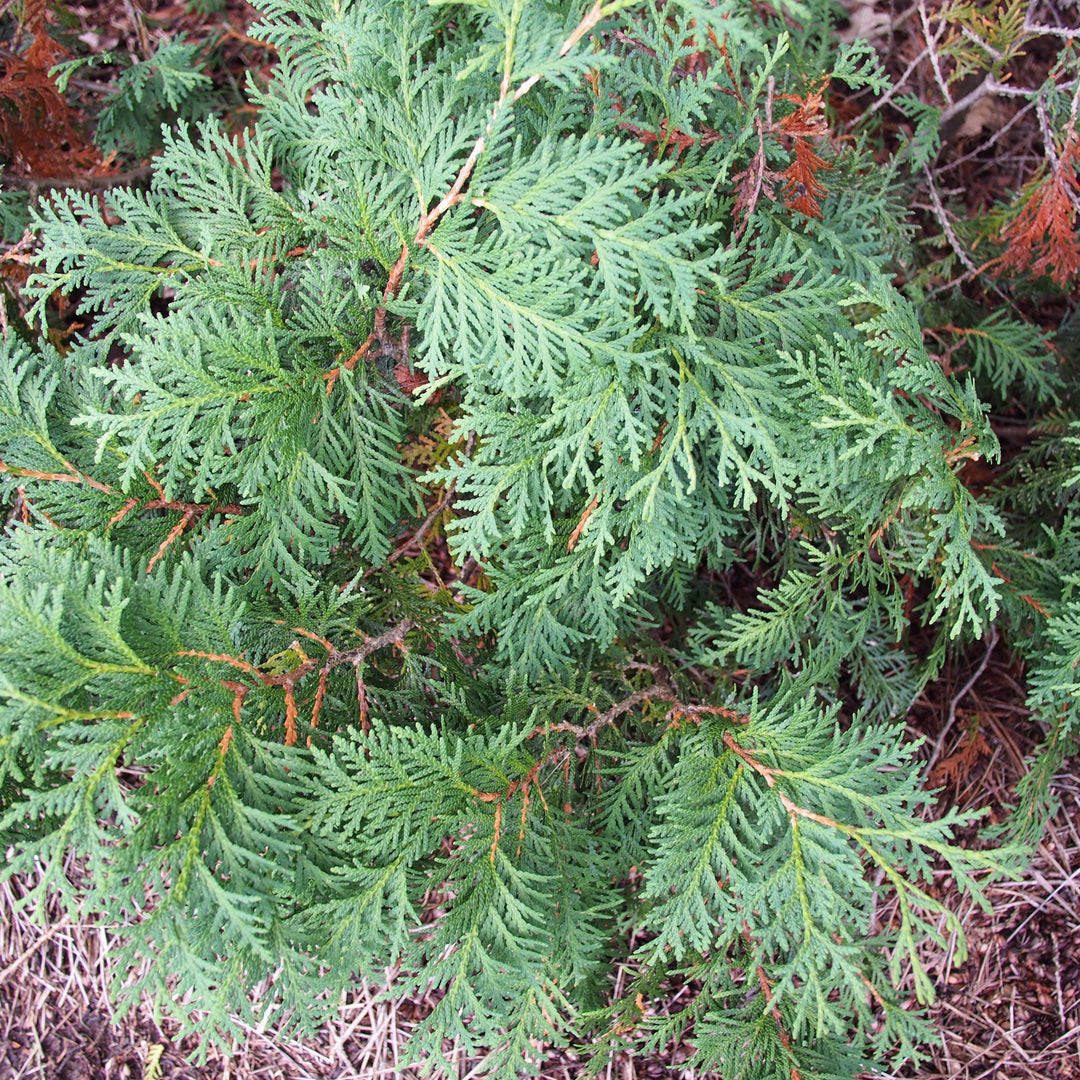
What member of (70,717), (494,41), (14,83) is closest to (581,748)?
(70,717)

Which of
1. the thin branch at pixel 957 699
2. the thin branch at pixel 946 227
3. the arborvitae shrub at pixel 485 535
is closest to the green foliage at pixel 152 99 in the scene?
the arborvitae shrub at pixel 485 535

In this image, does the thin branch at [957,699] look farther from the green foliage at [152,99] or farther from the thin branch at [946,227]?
the green foliage at [152,99]

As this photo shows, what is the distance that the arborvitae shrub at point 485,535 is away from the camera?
1.71m

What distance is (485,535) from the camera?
2.08 meters

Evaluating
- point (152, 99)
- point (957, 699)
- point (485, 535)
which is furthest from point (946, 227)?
point (152, 99)

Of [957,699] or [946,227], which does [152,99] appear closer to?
[946,227]

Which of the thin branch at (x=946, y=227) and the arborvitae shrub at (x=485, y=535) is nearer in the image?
the arborvitae shrub at (x=485, y=535)

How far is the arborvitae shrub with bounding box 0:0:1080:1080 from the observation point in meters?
1.71

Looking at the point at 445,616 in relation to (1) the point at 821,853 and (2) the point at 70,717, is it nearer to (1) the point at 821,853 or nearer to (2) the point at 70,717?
(2) the point at 70,717

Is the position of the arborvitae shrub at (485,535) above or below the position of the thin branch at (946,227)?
below

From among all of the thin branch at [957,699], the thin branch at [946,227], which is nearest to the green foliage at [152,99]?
the thin branch at [946,227]

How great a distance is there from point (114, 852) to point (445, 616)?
1.00 m

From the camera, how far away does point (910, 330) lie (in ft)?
6.64

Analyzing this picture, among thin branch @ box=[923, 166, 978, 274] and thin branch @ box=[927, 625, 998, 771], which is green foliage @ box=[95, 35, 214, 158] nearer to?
thin branch @ box=[923, 166, 978, 274]
